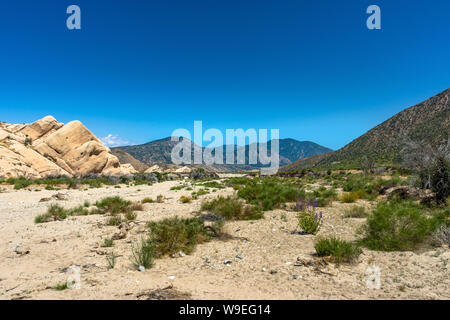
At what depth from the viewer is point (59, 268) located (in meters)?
4.71

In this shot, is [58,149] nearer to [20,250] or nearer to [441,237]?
[20,250]

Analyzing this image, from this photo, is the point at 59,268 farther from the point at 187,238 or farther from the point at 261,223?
the point at 261,223

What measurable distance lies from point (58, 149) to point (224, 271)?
4221 centimetres

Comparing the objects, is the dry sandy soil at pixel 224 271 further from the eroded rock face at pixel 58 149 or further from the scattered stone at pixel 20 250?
the eroded rock face at pixel 58 149

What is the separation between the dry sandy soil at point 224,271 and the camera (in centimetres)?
349

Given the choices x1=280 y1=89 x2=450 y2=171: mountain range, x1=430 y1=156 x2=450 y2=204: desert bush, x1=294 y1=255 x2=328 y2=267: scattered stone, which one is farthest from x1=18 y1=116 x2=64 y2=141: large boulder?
x1=280 y1=89 x2=450 y2=171: mountain range

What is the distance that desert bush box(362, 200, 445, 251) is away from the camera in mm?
5324

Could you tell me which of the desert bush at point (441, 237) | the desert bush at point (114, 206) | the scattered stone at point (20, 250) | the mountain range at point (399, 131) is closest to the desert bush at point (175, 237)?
the scattered stone at point (20, 250)

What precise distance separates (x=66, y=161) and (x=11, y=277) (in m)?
38.7

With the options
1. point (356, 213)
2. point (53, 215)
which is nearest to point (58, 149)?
point (53, 215)

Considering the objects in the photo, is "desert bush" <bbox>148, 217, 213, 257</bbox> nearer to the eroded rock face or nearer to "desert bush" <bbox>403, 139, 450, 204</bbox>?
"desert bush" <bbox>403, 139, 450, 204</bbox>

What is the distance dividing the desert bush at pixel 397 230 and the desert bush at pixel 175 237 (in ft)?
13.7

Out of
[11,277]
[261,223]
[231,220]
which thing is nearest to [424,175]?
[261,223]
